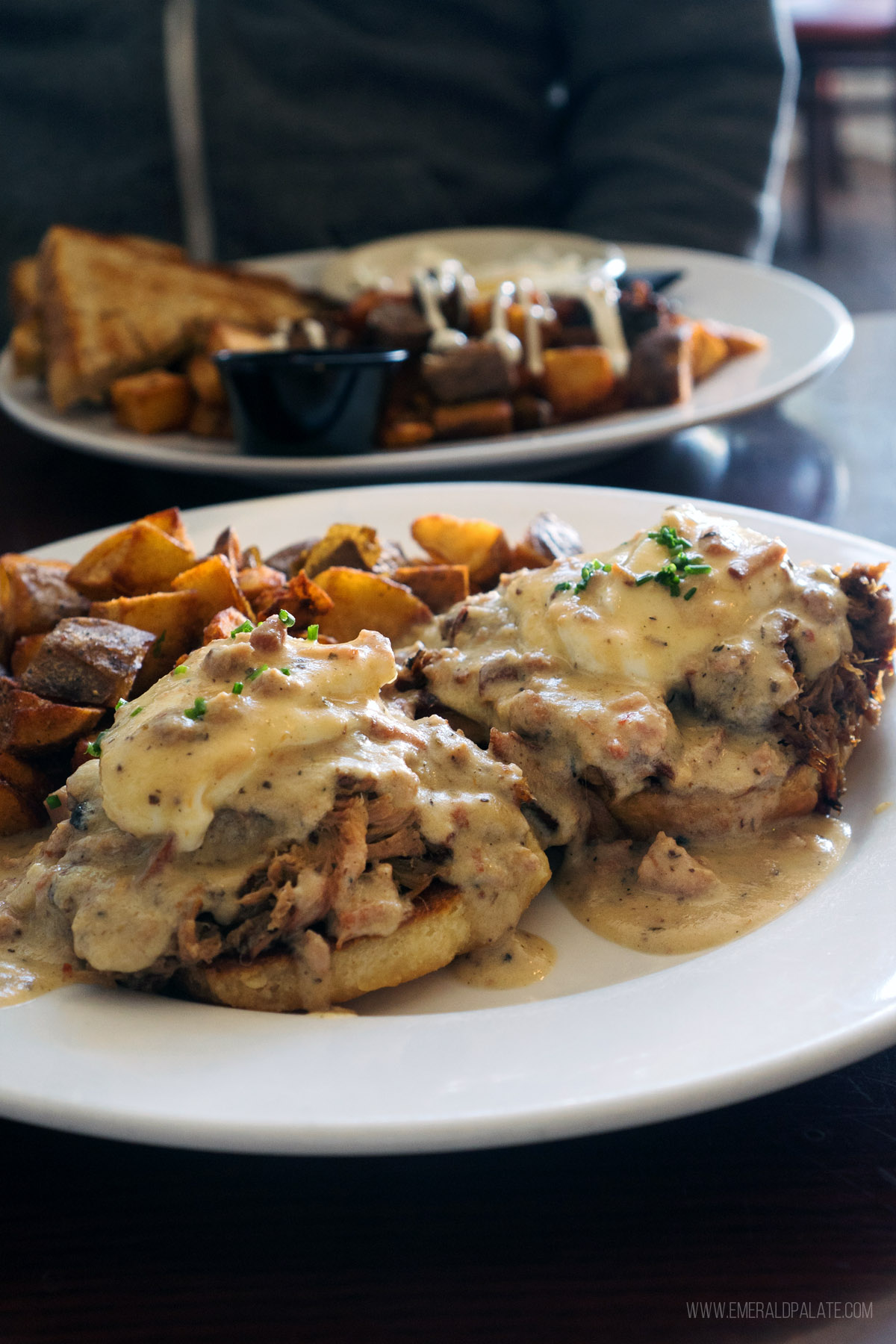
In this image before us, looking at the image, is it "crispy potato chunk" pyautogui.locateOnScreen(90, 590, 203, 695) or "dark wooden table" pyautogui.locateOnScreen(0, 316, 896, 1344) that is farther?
"crispy potato chunk" pyautogui.locateOnScreen(90, 590, 203, 695)

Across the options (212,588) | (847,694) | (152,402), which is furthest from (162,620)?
(152,402)

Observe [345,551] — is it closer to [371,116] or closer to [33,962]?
[33,962]

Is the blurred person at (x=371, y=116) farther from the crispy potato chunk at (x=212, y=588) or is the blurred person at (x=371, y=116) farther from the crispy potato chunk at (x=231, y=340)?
the crispy potato chunk at (x=212, y=588)

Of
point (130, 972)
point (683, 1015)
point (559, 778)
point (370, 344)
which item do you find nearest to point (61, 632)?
point (130, 972)

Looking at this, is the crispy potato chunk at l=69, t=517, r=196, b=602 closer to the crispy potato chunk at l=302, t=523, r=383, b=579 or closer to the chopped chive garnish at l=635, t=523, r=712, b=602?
the crispy potato chunk at l=302, t=523, r=383, b=579

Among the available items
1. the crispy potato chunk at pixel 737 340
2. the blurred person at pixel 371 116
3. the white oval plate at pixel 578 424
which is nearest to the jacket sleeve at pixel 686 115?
the blurred person at pixel 371 116

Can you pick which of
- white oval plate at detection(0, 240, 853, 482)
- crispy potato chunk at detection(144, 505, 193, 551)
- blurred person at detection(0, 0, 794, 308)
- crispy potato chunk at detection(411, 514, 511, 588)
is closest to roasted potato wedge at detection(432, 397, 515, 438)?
white oval plate at detection(0, 240, 853, 482)
